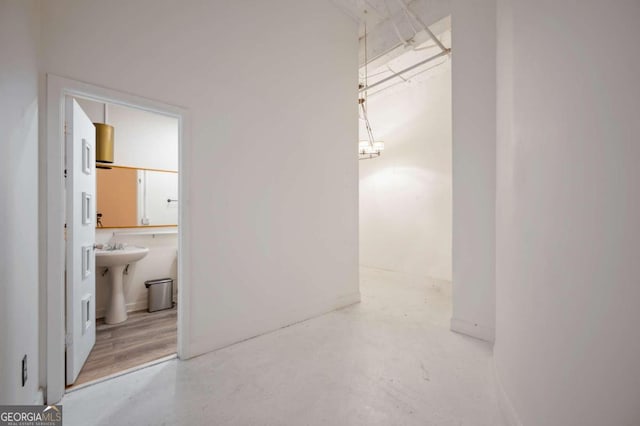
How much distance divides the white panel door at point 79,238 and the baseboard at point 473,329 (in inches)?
138

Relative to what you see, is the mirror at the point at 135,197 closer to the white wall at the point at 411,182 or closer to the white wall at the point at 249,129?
the white wall at the point at 249,129

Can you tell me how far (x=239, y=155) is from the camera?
8.62 feet

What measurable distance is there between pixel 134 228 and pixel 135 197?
Result: 1.44 ft

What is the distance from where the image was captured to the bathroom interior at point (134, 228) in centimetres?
301

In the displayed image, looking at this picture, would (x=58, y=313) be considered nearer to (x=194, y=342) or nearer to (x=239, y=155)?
(x=194, y=342)

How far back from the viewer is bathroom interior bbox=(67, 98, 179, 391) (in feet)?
9.86

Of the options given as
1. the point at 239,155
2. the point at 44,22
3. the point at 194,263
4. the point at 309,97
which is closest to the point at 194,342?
the point at 194,263

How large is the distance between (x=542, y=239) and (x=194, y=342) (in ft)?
8.82

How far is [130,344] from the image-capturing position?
2.63 m

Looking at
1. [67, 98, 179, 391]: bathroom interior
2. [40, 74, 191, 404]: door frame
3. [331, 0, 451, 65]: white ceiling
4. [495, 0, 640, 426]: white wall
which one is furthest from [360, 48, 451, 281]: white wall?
[40, 74, 191, 404]: door frame

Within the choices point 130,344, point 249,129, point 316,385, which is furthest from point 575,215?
point 130,344

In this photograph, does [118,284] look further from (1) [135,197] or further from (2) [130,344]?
(1) [135,197]

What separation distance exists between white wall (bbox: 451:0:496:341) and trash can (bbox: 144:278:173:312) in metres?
3.73

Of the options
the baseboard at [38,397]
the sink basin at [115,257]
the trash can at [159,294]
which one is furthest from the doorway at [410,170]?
the baseboard at [38,397]
